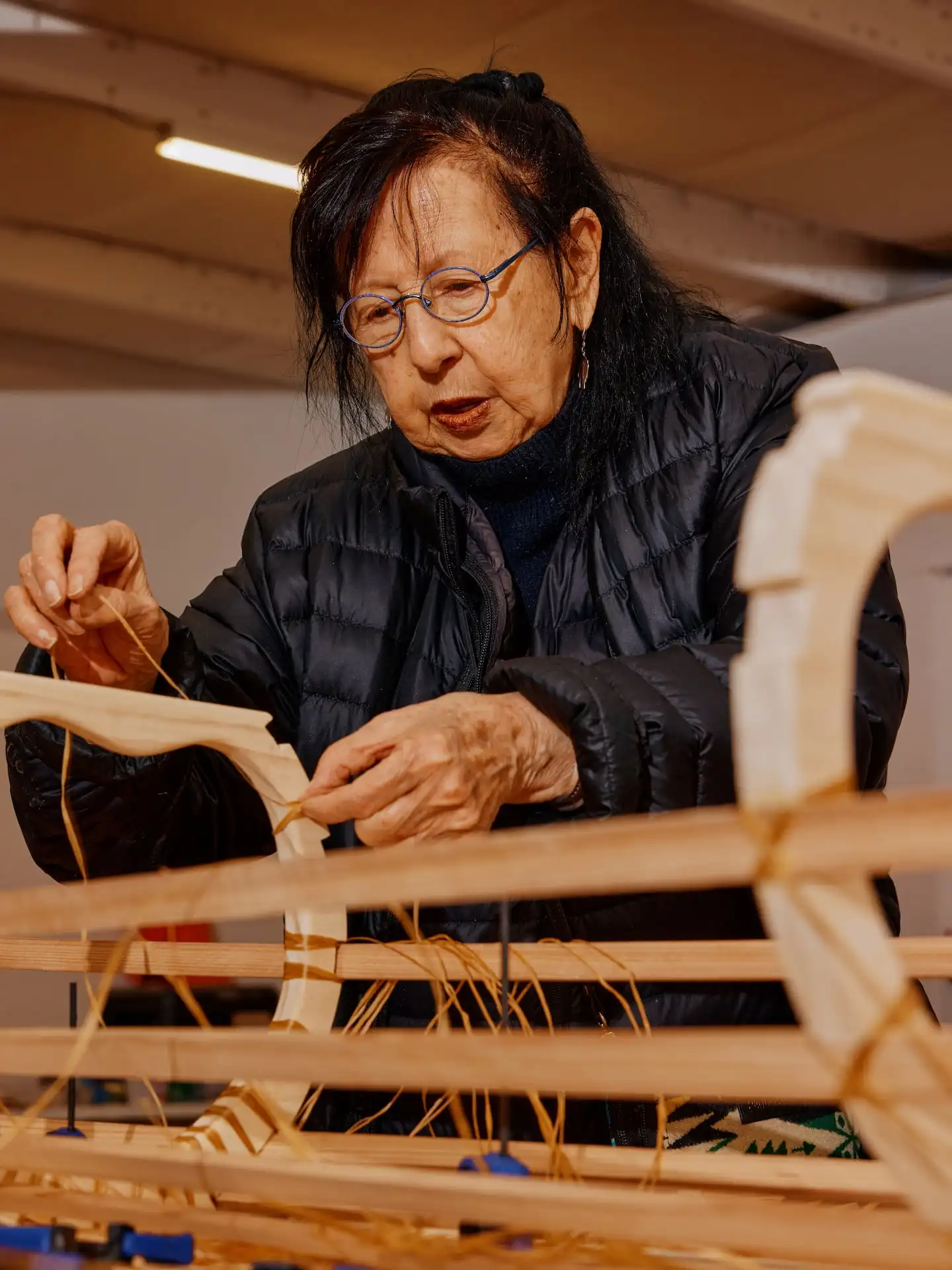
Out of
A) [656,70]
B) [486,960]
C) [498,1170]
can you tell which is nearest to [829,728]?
[498,1170]

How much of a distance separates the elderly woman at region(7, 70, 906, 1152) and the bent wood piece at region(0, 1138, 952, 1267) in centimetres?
42

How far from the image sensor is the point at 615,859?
0.41 metres

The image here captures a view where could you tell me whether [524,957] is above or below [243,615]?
below

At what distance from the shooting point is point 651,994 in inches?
41.8

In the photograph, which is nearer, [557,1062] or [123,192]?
[557,1062]

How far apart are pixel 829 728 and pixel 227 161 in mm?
4252

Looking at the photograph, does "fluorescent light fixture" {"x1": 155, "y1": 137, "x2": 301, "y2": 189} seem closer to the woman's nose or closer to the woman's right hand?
the woman's nose

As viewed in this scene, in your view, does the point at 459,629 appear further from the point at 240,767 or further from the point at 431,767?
the point at 431,767

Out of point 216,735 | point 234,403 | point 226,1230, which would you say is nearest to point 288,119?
point 234,403

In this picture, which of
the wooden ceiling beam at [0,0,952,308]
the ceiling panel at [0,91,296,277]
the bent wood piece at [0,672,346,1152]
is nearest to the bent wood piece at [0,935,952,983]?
the bent wood piece at [0,672,346,1152]

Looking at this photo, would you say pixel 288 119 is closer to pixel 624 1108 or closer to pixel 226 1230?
pixel 624 1108

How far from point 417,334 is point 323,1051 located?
30.6 inches

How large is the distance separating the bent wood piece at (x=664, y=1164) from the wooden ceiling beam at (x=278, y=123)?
2.59m

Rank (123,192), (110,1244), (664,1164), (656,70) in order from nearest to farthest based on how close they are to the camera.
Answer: (110,1244), (664,1164), (656,70), (123,192)
